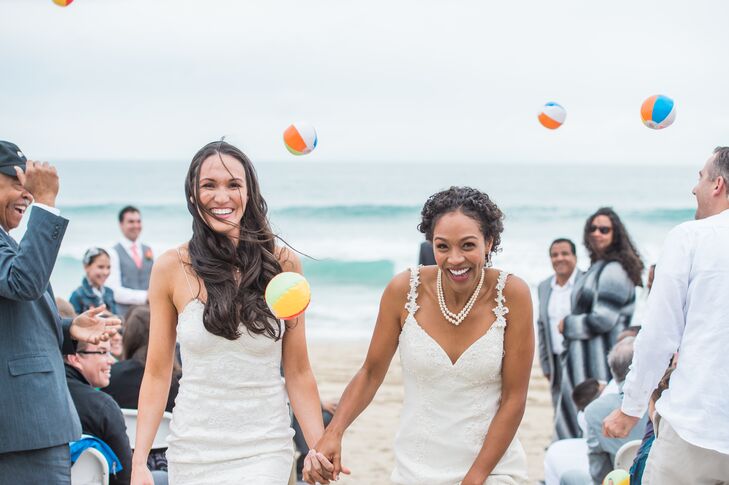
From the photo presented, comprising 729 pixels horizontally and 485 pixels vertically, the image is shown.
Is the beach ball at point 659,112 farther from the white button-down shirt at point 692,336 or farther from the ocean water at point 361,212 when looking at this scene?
the ocean water at point 361,212

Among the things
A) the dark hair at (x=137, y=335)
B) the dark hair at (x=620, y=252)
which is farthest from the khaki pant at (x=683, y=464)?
the dark hair at (x=620, y=252)

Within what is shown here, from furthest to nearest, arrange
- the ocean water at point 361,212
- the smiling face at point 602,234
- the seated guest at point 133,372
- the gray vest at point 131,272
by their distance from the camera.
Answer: the ocean water at point 361,212, the gray vest at point 131,272, the smiling face at point 602,234, the seated guest at point 133,372

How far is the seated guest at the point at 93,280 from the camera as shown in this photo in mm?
8610

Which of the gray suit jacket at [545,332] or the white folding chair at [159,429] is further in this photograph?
the gray suit jacket at [545,332]

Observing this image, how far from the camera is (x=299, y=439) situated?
658 cm

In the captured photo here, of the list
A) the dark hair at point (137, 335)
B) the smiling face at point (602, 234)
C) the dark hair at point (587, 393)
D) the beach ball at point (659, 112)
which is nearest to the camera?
the dark hair at point (137, 335)

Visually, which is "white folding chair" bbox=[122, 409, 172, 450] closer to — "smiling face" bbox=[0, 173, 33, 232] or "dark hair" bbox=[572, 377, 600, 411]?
"smiling face" bbox=[0, 173, 33, 232]

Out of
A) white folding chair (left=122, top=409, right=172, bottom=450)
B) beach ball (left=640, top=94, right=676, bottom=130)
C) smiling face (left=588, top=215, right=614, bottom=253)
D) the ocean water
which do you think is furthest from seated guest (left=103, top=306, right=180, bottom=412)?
the ocean water

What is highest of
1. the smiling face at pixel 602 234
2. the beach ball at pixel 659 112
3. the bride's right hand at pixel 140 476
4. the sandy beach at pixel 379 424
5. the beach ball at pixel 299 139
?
the beach ball at pixel 659 112

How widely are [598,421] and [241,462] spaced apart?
2.24 metres

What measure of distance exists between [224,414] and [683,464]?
1.79 m

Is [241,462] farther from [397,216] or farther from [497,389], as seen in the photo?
[397,216]

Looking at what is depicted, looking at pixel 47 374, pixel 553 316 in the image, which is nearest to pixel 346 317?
pixel 553 316

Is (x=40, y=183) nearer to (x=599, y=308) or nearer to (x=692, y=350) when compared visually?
(x=692, y=350)
